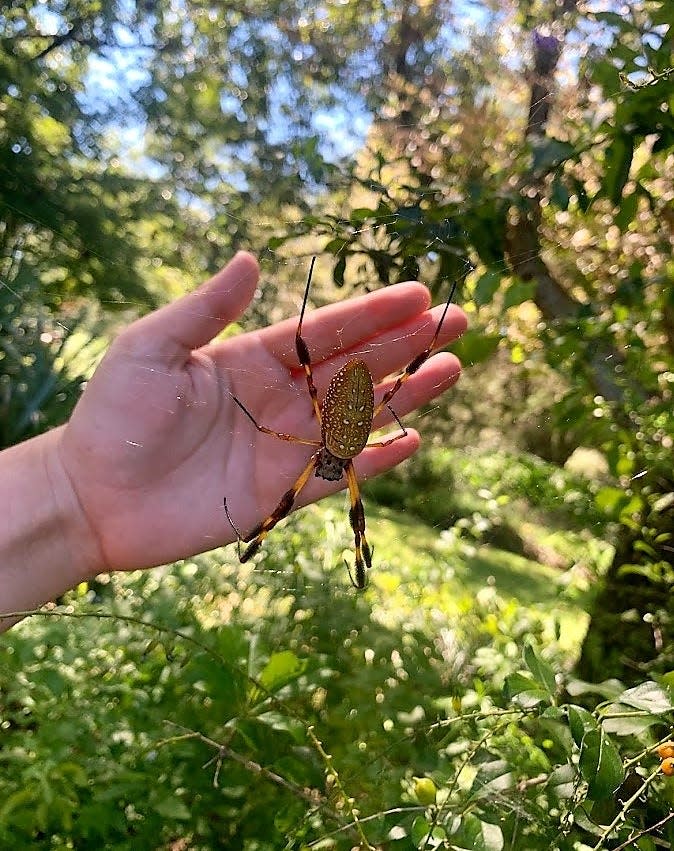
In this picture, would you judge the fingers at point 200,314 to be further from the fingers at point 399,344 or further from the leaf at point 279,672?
the leaf at point 279,672

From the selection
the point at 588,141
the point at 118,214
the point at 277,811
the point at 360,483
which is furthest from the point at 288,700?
the point at 588,141

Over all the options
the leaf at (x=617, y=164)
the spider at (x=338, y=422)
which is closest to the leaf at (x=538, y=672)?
the spider at (x=338, y=422)

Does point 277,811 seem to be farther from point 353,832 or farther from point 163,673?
point 163,673

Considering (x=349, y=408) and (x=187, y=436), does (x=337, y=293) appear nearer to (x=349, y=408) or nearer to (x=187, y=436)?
(x=349, y=408)

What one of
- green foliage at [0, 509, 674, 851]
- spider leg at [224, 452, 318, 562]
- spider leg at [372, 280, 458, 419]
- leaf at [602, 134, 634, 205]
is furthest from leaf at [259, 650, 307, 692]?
leaf at [602, 134, 634, 205]

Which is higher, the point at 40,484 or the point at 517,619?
the point at 40,484

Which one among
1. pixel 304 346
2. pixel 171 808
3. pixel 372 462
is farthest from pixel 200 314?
pixel 171 808
